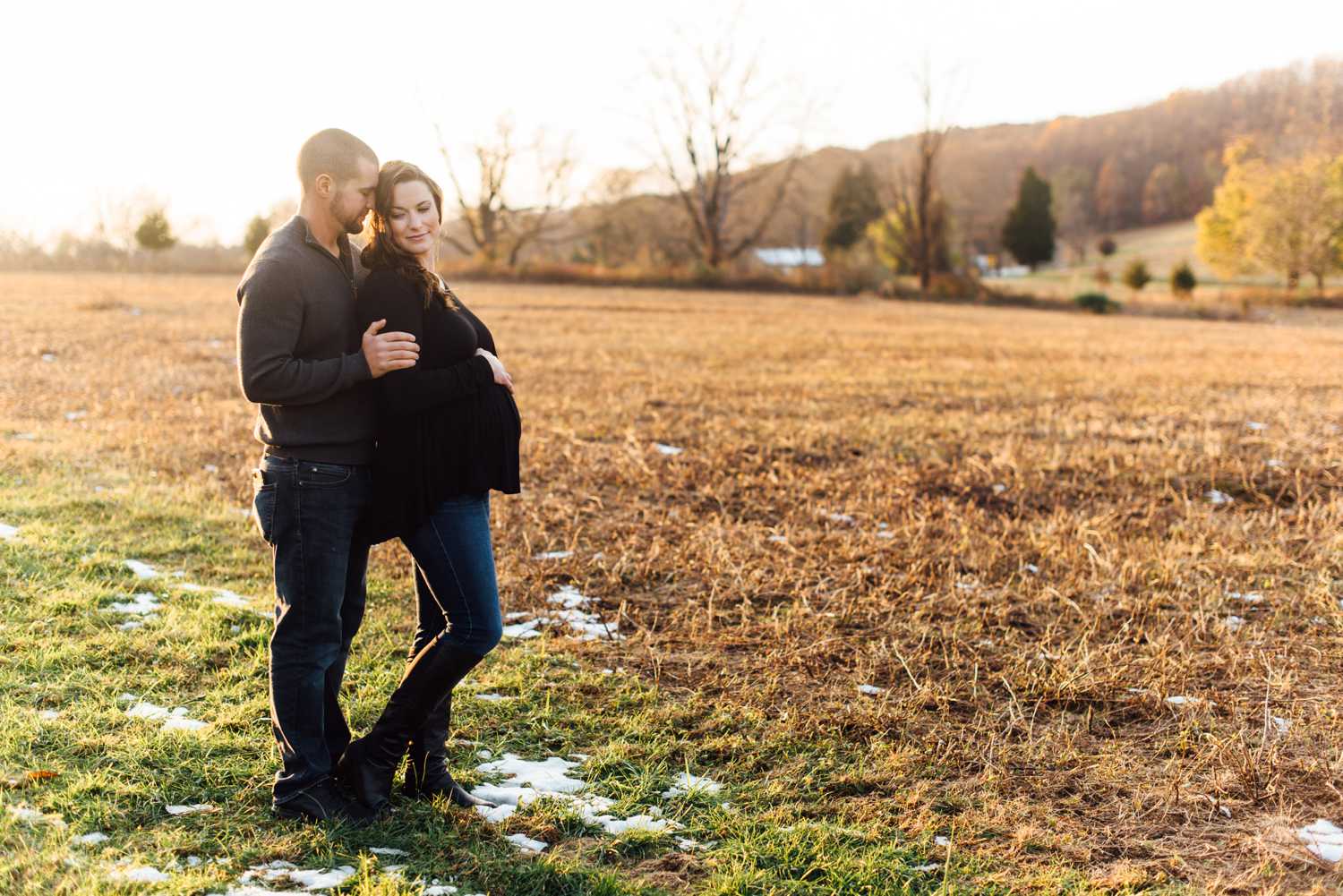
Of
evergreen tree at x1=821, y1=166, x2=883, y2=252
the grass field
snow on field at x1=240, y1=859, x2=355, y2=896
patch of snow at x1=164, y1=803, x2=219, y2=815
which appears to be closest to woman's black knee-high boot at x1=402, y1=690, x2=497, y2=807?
the grass field

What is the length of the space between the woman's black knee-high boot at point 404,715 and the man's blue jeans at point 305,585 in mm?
143

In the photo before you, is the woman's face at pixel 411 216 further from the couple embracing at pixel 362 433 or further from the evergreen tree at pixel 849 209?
the evergreen tree at pixel 849 209

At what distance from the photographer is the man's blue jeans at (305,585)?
3316 mm

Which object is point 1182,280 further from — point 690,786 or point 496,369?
point 496,369

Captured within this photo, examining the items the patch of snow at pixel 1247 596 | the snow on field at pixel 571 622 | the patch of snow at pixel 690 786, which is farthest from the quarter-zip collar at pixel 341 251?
the patch of snow at pixel 1247 596

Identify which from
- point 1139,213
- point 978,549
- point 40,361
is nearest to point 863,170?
point 1139,213

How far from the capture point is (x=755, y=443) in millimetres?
10359

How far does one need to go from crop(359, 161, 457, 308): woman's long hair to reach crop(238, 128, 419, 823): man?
5cm

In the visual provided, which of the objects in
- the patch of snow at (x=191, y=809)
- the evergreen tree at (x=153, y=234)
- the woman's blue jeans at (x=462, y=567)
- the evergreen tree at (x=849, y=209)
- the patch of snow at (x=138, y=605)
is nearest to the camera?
the woman's blue jeans at (x=462, y=567)

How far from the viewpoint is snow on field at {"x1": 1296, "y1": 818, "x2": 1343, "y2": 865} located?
3.51 metres

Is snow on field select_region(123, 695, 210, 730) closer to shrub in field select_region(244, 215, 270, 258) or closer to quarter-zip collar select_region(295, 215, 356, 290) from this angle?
quarter-zip collar select_region(295, 215, 356, 290)

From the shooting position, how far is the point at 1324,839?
3.61 m

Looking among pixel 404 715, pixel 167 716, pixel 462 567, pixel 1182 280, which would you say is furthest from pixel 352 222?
pixel 1182 280

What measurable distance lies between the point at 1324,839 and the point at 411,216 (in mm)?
3824
